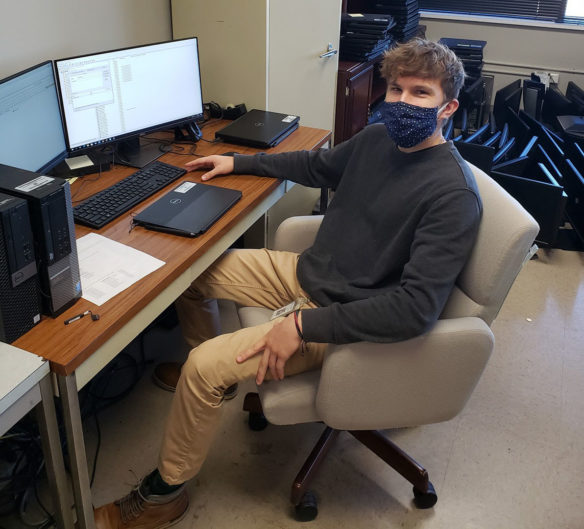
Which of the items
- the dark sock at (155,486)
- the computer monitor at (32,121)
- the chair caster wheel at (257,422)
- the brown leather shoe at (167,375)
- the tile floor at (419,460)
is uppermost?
the computer monitor at (32,121)

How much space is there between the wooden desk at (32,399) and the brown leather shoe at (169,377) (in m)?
0.80

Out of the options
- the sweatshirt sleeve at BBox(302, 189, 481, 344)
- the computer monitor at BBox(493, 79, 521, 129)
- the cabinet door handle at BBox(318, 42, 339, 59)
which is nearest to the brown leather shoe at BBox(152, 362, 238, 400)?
the sweatshirt sleeve at BBox(302, 189, 481, 344)

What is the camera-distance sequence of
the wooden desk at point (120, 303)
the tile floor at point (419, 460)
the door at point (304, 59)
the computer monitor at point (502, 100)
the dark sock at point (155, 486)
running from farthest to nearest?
1. the computer monitor at point (502, 100)
2. the door at point (304, 59)
3. the tile floor at point (419, 460)
4. the dark sock at point (155, 486)
5. the wooden desk at point (120, 303)

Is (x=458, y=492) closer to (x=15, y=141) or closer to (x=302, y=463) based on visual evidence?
(x=302, y=463)

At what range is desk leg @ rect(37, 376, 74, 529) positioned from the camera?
114cm

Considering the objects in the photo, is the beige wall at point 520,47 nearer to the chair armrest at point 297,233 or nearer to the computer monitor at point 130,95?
the computer monitor at point 130,95

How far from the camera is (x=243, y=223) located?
180cm

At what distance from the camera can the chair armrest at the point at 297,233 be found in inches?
72.9

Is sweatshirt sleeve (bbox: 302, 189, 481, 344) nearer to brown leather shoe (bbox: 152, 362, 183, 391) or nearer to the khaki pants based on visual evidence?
the khaki pants

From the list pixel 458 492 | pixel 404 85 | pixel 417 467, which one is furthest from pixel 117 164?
pixel 458 492

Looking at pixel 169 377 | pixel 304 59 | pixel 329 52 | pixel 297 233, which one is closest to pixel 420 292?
pixel 297 233

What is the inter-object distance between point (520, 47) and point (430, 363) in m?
3.71

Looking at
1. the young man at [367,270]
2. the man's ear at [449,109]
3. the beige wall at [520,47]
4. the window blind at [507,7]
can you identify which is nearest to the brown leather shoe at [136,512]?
the young man at [367,270]

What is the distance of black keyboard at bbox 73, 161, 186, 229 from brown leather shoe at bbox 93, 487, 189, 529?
0.72m
